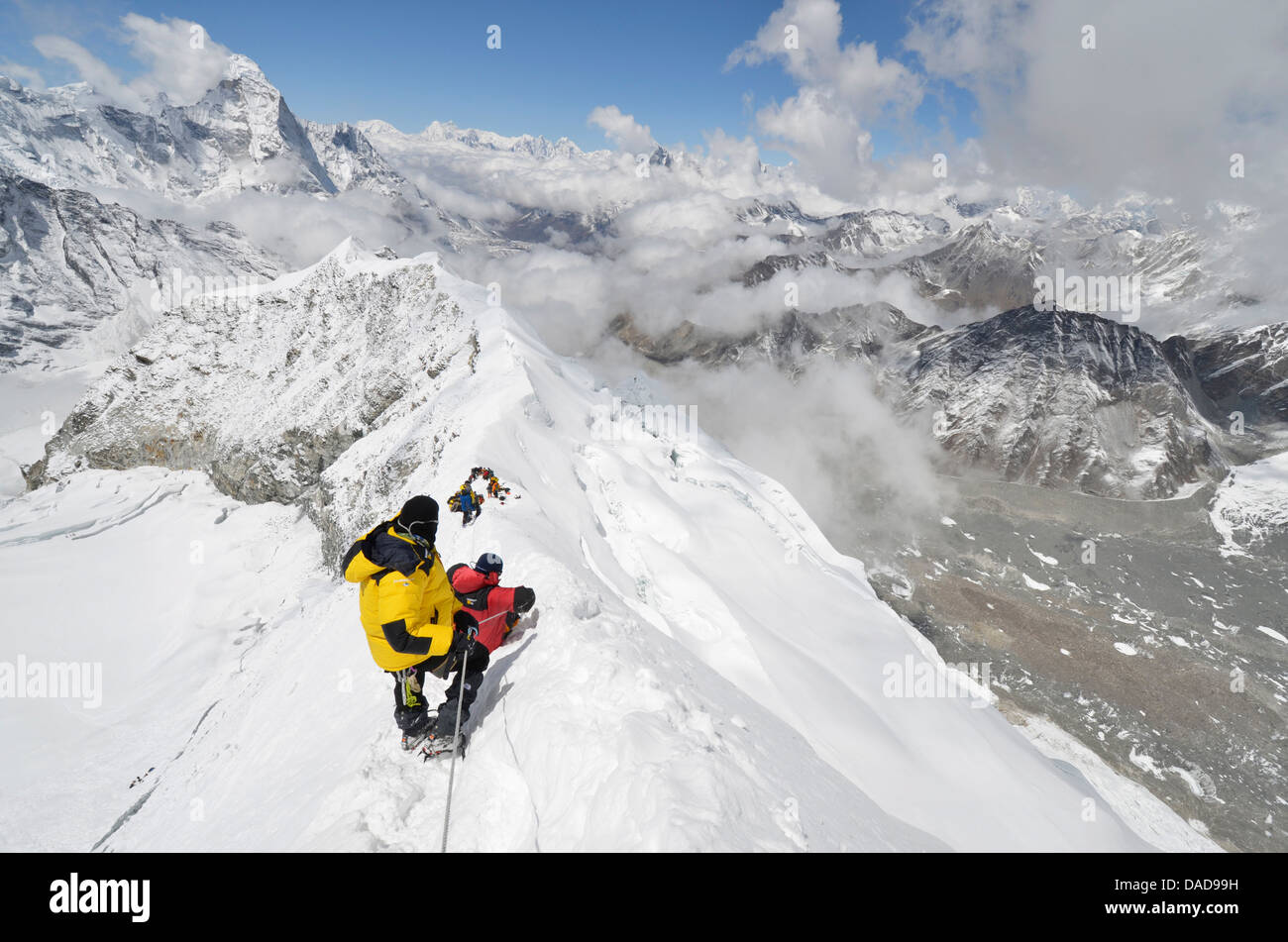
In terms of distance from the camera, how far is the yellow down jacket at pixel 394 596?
6484 mm

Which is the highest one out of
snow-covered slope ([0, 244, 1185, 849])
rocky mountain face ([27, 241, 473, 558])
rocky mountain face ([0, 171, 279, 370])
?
rocky mountain face ([0, 171, 279, 370])

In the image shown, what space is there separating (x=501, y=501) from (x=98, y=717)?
2054cm

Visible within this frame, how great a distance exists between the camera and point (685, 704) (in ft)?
24.6

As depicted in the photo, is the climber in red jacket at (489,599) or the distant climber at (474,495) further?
the distant climber at (474,495)

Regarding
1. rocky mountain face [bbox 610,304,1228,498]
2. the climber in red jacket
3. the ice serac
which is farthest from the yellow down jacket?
rocky mountain face [bbox 610,304,1228,498]

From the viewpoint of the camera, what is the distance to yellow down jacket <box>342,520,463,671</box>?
6.48m

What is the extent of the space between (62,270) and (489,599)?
291m

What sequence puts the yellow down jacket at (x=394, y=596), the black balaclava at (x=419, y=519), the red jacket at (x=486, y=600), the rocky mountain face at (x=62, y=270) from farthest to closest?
the rocky mountain face at (x=62, y=270), the red jacket at (x=486, y=600), the black balaclava at (x=419, y=519), the yellow down jacket at (x=394, y=596)

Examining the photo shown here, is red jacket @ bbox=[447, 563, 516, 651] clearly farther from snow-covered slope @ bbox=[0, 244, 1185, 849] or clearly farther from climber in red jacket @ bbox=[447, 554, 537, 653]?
snow-covered slope @ bbox=[0, 244, 1185, 849]

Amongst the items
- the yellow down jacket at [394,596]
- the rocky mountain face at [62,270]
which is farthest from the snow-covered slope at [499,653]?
the rocky mountain face at [62,270]

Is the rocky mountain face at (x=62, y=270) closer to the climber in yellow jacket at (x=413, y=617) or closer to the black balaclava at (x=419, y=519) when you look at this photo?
the black balaclava at (x=419, y=519)

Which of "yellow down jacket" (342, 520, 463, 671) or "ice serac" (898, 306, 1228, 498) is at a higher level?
"ice serac" (898, 306, 1228, 498)

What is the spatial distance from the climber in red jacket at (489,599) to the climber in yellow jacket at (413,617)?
3.75 ft
